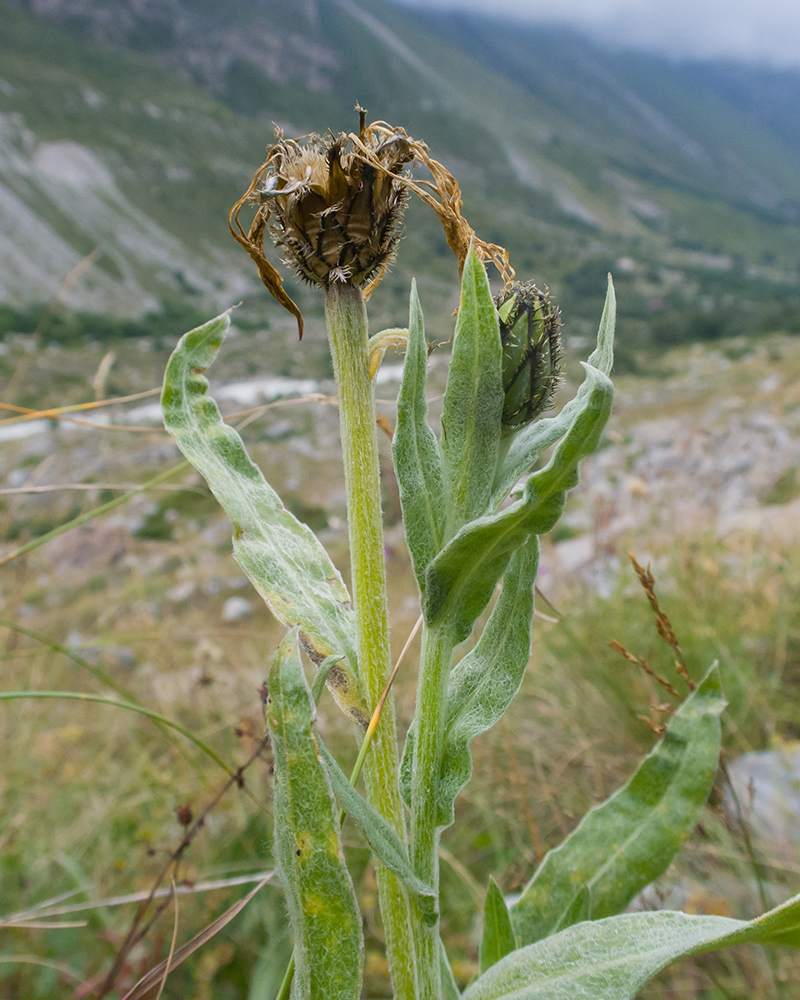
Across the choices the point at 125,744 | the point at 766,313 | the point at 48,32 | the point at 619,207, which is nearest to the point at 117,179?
the point at 48,32

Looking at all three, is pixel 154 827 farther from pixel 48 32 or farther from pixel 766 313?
pixel 48 32

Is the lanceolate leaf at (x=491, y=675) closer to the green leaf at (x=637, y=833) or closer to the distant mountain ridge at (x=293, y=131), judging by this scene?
the green leaf at (x=637, y=833)

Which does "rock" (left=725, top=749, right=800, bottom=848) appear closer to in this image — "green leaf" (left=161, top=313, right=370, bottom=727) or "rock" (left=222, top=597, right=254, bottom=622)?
"green leaf" (left=161, top=313, right=370, bottom=727)

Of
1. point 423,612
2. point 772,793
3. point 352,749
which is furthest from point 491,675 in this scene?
point 352,749

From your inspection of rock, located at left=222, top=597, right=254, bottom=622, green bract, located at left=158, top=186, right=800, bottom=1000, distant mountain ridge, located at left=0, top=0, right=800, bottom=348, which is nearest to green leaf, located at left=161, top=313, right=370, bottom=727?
green bract, located at left=158, top=186, right=800, bottom=1000

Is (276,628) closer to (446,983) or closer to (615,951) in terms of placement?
(446,983)

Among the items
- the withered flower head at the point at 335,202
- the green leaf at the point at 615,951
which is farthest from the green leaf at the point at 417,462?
the green leaf at the point at 615,951
